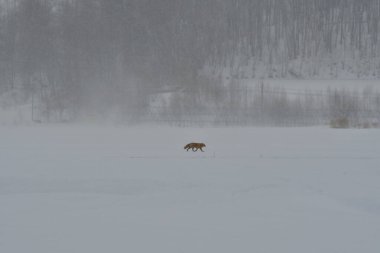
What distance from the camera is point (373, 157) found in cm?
798

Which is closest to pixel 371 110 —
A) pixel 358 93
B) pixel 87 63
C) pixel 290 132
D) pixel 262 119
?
pixel 358 93

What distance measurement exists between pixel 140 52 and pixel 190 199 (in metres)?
14.9

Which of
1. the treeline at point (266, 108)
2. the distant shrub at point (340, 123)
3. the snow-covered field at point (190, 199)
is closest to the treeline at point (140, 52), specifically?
the treeline at point (266, 108)

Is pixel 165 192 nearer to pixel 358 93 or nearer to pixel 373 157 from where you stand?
pixel 373 157

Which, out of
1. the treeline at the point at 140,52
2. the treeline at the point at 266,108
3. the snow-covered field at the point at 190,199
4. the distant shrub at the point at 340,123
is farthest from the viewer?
the treeline at the point at 140,52

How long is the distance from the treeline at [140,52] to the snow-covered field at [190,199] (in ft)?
30.6

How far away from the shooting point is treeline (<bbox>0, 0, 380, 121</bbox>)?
60.8ft

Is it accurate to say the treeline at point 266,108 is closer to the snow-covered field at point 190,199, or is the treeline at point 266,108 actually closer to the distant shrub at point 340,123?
the distant shrub at point 340,123

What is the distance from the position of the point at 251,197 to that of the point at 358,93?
1429 centimetres

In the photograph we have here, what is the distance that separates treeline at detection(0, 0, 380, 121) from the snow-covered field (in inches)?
367

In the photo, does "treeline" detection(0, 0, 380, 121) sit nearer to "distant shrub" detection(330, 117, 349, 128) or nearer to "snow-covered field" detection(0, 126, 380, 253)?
"distant shrub" detection(330, 117, 349, 128)

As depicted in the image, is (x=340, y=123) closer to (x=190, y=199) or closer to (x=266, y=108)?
(x=266, y=108)

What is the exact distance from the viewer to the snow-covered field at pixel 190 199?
12.7 ft

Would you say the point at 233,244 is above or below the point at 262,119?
below
